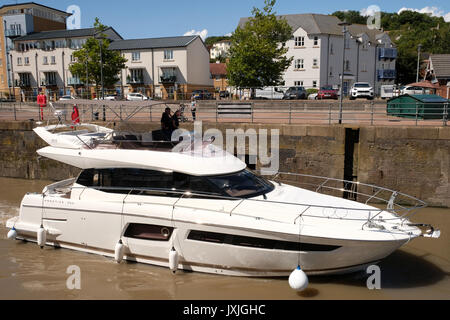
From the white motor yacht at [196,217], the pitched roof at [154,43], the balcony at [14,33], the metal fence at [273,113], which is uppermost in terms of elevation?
the balcony at [14,33]

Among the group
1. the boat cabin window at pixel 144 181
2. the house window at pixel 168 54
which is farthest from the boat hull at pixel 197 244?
the house window at pixel 168 54

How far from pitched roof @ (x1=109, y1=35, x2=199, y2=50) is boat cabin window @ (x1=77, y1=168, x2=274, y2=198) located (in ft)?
126

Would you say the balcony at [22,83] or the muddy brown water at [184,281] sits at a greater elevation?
the balcony at [22,83]

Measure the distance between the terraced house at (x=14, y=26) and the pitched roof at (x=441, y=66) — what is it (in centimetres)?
4983

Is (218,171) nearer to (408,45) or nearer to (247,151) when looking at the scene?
(247,151)

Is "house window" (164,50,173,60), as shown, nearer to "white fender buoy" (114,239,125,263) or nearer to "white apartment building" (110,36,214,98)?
"white apartment building" (110,36,214,98)

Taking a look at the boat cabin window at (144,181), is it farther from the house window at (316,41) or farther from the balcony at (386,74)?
the balcony at (386,74)

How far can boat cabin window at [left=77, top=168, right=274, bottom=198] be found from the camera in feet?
24.3

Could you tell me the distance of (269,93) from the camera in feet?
94.9

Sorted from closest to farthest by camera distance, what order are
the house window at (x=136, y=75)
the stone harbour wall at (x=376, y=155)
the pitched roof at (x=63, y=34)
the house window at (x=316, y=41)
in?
the stone harbour wall at (x=376, y=155)
the house window at (x=316, y=41)
the house window at (x=136, y=75)
the pitched roof at (x=63, y=34)

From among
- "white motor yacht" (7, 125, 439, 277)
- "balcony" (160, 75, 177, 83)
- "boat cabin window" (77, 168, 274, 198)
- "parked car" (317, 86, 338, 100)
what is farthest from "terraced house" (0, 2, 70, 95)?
"boat cabin window" (77, 168, 274, 198)

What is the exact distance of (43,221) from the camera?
8.48 metres

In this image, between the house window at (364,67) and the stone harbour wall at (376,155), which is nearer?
the stone harbour wall at (376,155)

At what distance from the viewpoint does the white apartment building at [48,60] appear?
50656 millimetres
